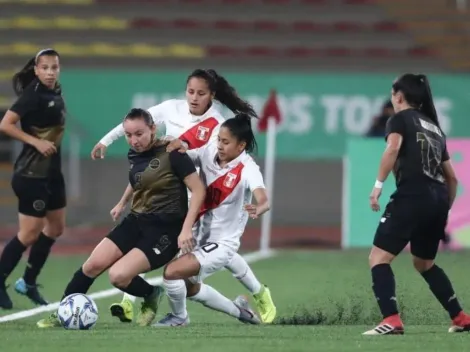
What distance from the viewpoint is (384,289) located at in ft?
29.2

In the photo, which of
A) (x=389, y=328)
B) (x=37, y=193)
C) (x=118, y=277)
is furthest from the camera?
(x=37, y=193)

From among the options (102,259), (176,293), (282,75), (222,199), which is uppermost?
(282,75)

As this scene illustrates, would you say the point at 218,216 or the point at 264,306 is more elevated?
the point at 218,216

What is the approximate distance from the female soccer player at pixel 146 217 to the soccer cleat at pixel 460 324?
6.37 ft

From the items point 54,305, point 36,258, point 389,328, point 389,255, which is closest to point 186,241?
point 389,255

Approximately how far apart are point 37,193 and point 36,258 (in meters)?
0.68

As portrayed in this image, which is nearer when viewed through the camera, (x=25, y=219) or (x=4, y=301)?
(x=4, y=301)

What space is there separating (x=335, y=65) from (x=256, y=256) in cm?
797

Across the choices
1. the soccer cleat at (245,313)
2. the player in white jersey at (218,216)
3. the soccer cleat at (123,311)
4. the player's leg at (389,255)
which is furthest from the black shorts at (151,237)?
the player's leg at (389,255)

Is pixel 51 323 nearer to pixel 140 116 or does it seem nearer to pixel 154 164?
pixel 154 164

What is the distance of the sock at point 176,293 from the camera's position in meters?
9.73

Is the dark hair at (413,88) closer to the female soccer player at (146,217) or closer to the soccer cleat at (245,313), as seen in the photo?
the female soccer player at (146,217)

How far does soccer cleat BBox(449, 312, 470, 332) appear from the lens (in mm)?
9211

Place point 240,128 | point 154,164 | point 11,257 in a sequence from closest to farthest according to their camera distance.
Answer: point 154,164, point 240,128, point 11,257
